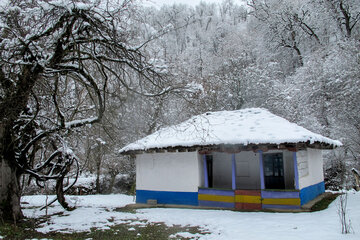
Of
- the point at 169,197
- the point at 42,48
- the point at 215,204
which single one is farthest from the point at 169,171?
the point at 42,48

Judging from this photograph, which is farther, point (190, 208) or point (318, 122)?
point (318, 122)

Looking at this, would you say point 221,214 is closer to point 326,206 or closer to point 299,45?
point 326,206

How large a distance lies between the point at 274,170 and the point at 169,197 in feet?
17.5

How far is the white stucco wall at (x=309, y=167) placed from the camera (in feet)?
32.8

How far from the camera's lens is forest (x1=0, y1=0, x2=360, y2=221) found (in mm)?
5820

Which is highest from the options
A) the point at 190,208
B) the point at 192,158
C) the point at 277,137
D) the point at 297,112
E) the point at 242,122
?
the point at 297,112

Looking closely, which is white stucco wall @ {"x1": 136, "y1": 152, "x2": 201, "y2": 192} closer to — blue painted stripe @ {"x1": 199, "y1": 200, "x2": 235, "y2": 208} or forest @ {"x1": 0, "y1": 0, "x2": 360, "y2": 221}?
blue painted stripe @ {"x1": 199, "y1": 200, "x2": 235, "y2": 208}

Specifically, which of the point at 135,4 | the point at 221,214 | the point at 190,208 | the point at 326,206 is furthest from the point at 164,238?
the point at 326,206

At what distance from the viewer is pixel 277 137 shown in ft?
29.4

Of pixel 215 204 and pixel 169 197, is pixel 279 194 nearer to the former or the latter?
pixel 215 204

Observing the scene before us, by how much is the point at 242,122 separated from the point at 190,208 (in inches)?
156

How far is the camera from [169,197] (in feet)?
35.9

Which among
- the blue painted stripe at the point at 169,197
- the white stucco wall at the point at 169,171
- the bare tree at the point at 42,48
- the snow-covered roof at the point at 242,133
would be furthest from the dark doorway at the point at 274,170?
the bare tree at the point at 42,48

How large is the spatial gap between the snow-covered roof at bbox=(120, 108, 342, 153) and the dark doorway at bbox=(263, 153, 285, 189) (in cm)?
224
